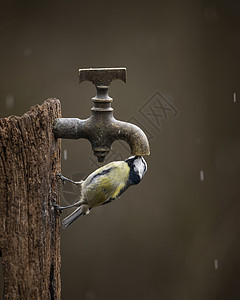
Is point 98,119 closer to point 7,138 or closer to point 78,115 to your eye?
point 7,138

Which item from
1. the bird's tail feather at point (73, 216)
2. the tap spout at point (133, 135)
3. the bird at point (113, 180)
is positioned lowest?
the bird's tail feather at point (73, 216)

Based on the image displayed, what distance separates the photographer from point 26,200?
1486mm

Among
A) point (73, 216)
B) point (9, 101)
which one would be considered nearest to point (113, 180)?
point (73, 216)

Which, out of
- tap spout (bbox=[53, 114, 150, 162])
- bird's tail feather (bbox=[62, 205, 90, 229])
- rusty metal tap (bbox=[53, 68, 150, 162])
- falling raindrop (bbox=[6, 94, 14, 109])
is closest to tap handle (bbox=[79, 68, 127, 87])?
rusty metal tap (bbox=[53, 68, 150, 162])

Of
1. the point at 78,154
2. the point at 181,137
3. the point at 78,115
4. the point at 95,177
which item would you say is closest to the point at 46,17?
the point at 78,115

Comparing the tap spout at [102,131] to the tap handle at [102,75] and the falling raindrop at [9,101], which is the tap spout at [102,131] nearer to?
the tap handle at [102,75]

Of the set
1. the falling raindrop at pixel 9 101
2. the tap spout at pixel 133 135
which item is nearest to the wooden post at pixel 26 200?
the tap spout at pixel 133 135

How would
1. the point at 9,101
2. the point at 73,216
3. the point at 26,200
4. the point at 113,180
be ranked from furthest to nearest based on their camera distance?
the point at 9,101 < the point at 73,216 < the point at 113,180 < the point at 26,200

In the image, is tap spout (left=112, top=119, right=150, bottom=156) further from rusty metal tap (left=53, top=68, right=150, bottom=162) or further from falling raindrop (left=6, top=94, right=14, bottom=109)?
falling raindrop (left=6, top=94, right=14, bottom=109)

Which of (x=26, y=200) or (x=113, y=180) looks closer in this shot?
(x=26, y=200)

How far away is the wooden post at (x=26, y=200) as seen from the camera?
1458 mm

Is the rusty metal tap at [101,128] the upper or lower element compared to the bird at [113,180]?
upper

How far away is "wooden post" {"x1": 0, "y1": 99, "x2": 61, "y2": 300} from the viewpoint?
4.78 feet

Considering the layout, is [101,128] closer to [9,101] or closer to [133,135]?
[133,135]
